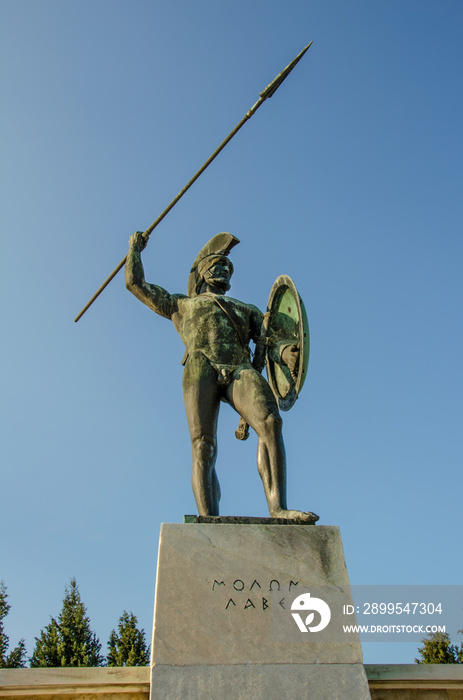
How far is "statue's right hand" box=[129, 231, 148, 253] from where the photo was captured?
7352 mm

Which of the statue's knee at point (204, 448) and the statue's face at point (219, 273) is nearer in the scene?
the statue's knee at point (204, 448)

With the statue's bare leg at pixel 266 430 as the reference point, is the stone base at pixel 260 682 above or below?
below

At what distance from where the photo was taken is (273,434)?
555 cm

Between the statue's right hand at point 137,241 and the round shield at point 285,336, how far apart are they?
1.71 m

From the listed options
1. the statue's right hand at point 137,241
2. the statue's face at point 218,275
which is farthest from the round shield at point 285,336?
the statue's right hand at point 137,241

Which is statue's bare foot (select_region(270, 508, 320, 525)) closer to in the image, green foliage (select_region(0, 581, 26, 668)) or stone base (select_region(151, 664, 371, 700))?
stone base (select_region(151, 664, 371, 700))

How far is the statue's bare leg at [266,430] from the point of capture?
17.3 feet

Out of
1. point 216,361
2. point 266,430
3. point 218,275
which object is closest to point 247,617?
point 266,430

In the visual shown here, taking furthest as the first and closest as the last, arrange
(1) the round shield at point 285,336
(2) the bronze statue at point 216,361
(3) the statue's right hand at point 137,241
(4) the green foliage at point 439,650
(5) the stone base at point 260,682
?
(4) the green foliage at point 439,650, (3) the statue's right hand at point 137,241, (1) the round shield at point 285,336, (2) the bronze statue at point 216,361, (5) the stone base at point 260,682

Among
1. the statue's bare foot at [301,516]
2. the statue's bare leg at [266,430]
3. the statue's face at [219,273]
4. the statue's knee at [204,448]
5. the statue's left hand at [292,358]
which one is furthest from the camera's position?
the statue's face at [219,273]

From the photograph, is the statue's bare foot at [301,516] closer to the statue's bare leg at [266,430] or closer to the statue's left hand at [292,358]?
the statue's bare leg at [266,430]

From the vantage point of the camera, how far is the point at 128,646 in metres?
21.5

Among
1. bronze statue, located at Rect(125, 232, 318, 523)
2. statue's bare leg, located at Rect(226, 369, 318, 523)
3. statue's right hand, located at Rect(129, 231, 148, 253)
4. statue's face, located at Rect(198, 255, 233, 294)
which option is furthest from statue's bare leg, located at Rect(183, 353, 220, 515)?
statue's right hand, located at Rect(129, 231, 148, 253)

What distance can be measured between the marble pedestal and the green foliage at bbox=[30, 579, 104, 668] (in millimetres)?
19560
